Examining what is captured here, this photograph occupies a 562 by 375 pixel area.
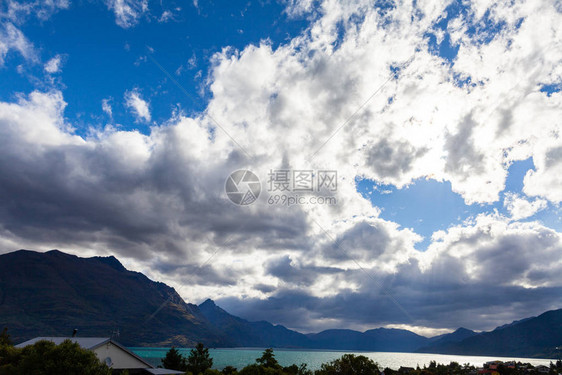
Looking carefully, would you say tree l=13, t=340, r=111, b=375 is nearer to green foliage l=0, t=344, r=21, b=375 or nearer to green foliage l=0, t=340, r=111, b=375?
green foliage l=0, t=340, r=111, b=375

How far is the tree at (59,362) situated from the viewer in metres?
35.3

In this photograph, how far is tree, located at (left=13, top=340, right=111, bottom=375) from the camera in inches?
1391

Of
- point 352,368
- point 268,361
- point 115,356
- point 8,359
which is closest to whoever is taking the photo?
point 8,359

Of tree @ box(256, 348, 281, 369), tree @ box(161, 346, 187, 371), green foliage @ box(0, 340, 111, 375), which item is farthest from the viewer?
tree @ box(161, 346, 187, 371)

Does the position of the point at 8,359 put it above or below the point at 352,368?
above

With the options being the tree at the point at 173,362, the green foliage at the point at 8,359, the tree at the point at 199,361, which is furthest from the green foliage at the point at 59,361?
the tree at the point at 173,362

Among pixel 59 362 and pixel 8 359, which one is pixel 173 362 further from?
pixel 59 362

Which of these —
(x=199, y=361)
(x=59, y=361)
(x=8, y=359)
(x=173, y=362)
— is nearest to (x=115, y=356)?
(x=8, y=359)

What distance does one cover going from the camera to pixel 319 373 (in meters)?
64.4

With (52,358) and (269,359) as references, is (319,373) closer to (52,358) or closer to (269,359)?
(269,359)

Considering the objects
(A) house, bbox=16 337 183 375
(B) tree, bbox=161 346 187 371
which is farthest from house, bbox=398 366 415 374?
(A) house, bbox=16 337 183 375

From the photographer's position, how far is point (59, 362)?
35.5 m

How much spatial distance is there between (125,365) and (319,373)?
1401 inches

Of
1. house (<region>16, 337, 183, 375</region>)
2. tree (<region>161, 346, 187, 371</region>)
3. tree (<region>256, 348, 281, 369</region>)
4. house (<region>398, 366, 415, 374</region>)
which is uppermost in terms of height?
house (<region>16, 337, 183, 375</region>)
